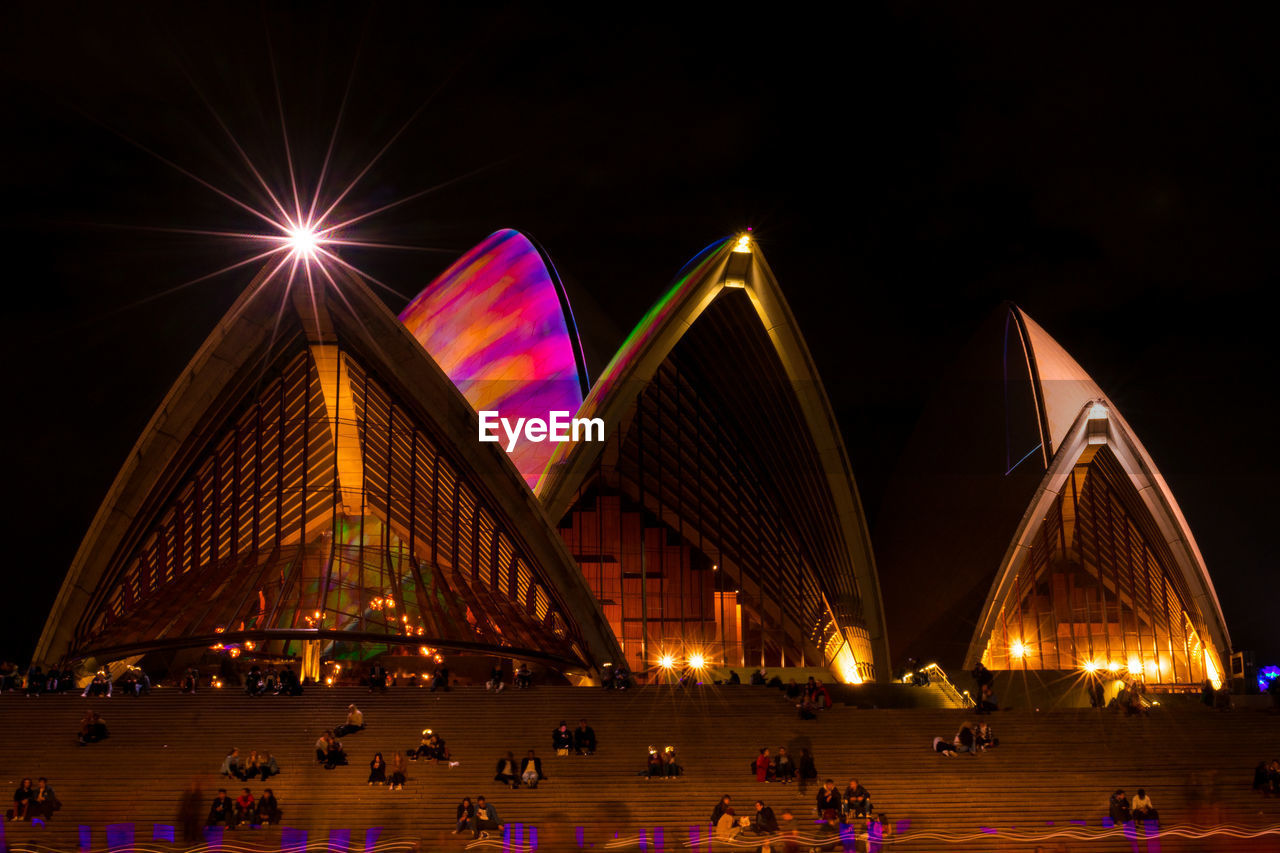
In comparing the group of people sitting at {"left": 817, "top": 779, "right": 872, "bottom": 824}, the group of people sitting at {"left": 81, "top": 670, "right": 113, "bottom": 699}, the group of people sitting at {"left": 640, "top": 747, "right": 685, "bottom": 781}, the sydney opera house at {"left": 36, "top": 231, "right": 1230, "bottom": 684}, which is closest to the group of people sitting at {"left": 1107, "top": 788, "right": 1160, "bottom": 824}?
the group of people sitting at {"left": 817, "top": 779, "right": 872, "bottom": 824}

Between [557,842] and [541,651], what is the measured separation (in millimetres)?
10665

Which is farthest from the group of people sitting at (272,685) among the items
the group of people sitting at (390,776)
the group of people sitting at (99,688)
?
the group of people sitting at (390,776)

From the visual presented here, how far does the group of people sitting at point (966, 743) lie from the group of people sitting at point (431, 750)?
696cm

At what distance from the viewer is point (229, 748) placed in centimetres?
1730

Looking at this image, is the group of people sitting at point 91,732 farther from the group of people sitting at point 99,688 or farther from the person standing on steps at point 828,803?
the person standing on steps at point 828,803

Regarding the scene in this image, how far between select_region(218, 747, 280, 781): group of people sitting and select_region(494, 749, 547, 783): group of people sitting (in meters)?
2.93

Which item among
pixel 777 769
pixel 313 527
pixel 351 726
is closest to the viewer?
pixel 777 769

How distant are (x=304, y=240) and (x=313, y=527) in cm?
746

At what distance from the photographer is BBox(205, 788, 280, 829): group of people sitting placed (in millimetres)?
14789

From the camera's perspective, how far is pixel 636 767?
56.5 ft

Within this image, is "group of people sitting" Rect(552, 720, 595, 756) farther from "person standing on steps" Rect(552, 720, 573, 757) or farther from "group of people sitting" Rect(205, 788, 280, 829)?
"group of people sitting" Rect(205, 788, 280, 829)

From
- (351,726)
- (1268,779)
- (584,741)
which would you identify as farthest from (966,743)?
(351,726)

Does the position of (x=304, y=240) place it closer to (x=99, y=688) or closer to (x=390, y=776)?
(x=99, y=688)

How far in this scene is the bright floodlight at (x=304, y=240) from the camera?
24422mm
